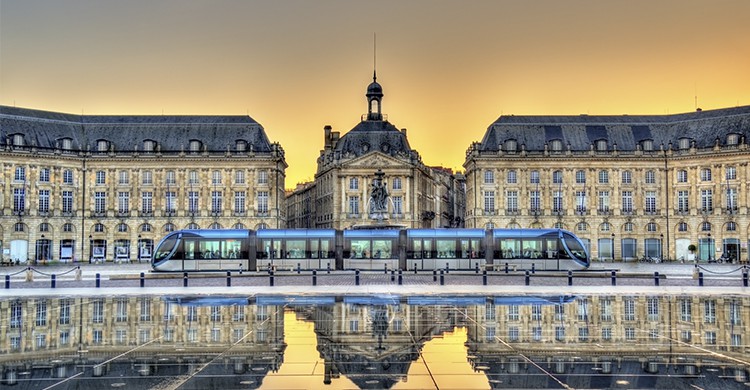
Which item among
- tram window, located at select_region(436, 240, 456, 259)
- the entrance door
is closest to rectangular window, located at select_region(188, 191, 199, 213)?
the entrance door

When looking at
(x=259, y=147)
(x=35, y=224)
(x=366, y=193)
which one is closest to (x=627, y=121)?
(x=366, y=193)

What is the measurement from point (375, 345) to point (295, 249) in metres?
35.8

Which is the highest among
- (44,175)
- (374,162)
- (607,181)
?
(374,162)

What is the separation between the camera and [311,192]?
4877 inches

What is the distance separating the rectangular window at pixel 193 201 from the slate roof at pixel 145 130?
5.34 metres

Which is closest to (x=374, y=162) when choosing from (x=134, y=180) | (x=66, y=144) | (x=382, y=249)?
(x=134, y=180)

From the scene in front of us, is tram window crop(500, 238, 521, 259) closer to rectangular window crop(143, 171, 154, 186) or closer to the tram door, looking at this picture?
the tram door

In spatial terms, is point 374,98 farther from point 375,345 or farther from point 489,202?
point 375,345

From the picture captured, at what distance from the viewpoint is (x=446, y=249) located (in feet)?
168

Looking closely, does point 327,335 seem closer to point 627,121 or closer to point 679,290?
point 679,290

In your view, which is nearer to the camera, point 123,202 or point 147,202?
point 123,202

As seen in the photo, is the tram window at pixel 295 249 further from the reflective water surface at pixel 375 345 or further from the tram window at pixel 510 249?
the reflective water surface at pixel 375 345

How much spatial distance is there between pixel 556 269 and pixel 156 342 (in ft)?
119

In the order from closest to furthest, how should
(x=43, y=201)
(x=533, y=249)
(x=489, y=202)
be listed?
(x=533, y=249) → (x=43, y=201) → (x=489, y=202)
